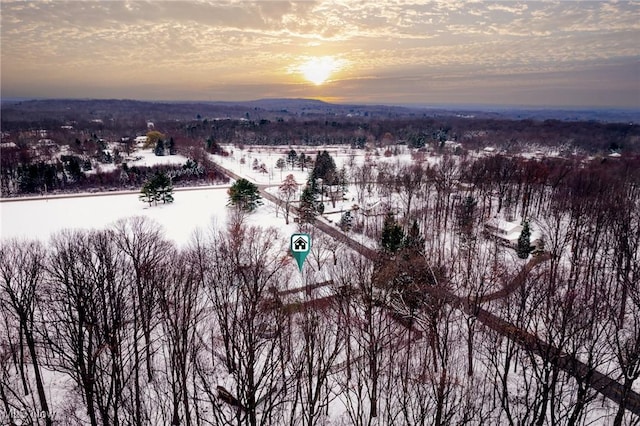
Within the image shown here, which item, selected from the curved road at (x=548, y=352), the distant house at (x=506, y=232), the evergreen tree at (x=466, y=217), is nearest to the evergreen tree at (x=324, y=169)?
the evergreen tree at (x=466, y=217)

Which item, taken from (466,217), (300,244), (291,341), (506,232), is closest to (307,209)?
(300,244)

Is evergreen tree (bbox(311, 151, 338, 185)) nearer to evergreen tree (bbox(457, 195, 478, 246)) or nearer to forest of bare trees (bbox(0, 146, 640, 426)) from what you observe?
evergreen tree (bbox(457, 195, 478, 246))

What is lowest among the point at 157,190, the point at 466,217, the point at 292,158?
the point at 466,217

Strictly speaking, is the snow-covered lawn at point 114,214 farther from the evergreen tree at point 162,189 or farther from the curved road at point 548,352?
the curved road at point 548,352

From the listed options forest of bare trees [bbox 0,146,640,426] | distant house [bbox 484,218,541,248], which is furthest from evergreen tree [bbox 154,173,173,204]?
distant house [bbox 484,218,541,248]

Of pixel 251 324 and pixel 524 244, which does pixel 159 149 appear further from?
pixel 251 324

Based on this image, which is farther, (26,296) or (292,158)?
(292,158)
